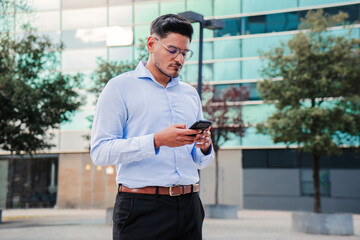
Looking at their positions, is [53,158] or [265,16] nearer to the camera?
[265,16]

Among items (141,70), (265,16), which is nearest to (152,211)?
(141,70)

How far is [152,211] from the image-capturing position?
7.91 feet

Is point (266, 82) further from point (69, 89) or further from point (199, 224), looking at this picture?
point (199, 224)

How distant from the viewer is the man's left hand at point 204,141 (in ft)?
7.80

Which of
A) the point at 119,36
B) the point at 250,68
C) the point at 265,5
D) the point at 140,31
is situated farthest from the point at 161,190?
the point at 119,36

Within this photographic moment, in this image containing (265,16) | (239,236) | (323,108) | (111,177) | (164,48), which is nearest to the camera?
(164,48)

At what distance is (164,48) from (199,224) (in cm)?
98

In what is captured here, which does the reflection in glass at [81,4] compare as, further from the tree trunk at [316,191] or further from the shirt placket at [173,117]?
the shirt placket at [173,117]

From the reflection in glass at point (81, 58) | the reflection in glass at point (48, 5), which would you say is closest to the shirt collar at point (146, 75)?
the reflection in glass at point (81, 58)

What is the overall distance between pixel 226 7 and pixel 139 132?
25639 millimetres

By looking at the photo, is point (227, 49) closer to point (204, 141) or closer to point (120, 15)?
point (120, 15)

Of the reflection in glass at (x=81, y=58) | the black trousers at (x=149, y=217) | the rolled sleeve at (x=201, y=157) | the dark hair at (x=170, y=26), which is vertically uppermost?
the reflection in glass at (x=81, y=58)

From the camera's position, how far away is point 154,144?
235 cm

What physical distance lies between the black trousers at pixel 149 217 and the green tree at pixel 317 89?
11.7 meters
